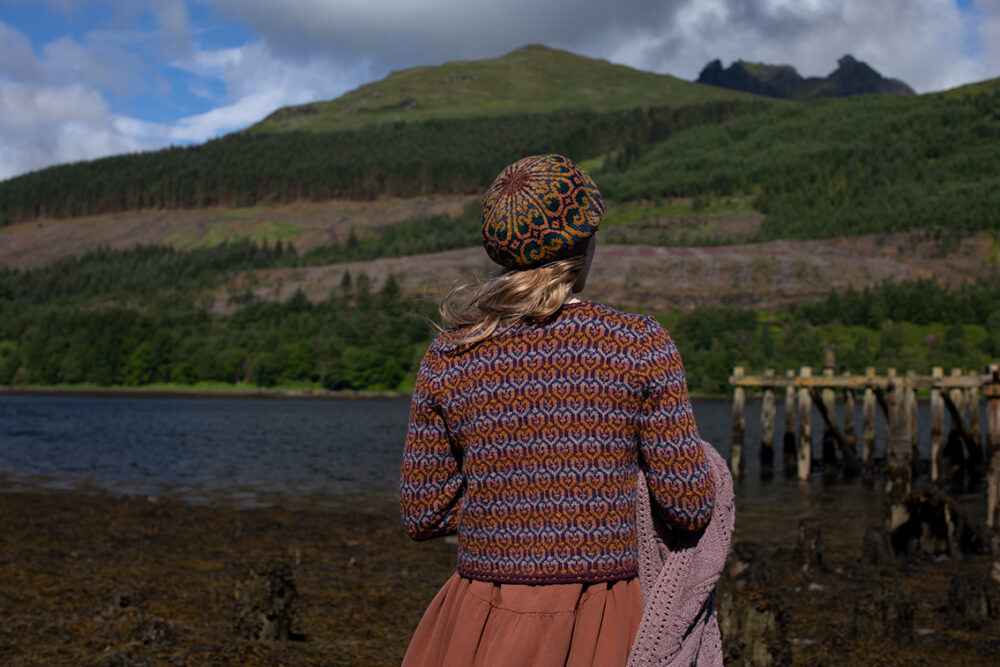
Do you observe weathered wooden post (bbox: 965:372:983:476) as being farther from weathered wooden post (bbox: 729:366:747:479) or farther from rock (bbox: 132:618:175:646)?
rock (bbox: 132:618:175:646)

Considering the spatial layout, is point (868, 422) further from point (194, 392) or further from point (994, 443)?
point (194, 392)

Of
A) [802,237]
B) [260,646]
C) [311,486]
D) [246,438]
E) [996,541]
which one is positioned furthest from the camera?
[802,237]

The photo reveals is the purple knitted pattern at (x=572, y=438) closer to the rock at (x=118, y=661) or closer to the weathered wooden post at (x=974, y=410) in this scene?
the rock at (x=118, y=661)

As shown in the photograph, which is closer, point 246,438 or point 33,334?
point 246,438

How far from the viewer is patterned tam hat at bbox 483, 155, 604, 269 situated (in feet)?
9.73

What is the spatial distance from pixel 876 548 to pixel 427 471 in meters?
14.5

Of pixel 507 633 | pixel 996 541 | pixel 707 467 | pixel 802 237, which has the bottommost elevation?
pixel 996 541

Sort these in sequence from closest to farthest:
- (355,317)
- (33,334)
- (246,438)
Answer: (246,438)
(355,317)
(33,334)

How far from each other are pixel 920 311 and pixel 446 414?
122107 mm

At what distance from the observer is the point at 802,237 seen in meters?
165

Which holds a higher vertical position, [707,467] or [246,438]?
[707,467]

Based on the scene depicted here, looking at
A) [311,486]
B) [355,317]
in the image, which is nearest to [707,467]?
[311,486]

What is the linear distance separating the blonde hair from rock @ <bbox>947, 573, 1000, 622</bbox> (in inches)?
384

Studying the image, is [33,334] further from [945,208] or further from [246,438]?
[945,208]
